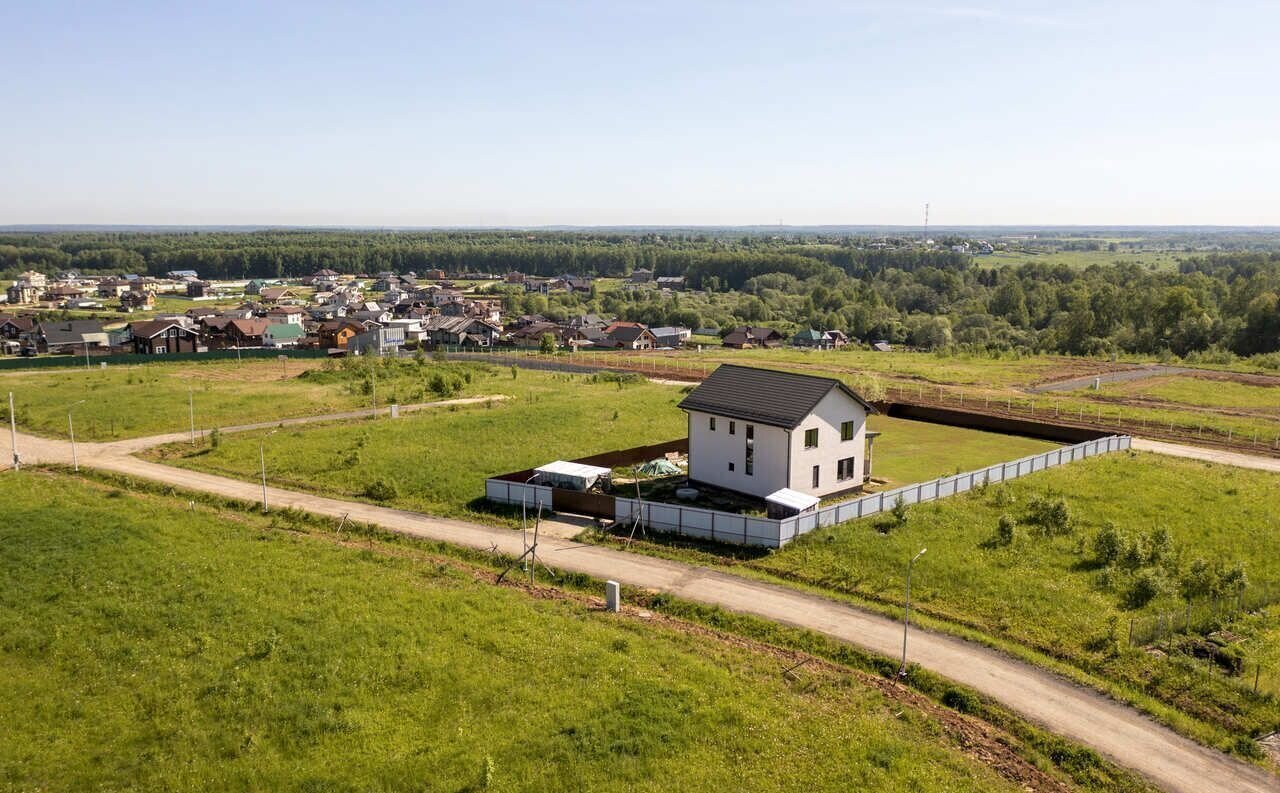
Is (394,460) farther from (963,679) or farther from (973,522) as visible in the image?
(963,679)

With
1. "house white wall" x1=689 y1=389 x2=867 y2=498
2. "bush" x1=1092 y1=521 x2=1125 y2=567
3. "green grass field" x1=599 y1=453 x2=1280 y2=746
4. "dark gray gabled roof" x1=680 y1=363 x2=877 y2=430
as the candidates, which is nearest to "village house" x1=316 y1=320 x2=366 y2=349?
"dark gray gabled roof" x1=680 y1=363 x2=877 y2=430

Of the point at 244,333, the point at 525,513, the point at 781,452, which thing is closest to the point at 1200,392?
the point at 781,452

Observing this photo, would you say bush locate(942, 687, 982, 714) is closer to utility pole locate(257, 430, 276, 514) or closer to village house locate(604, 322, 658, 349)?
utility pole locate(257, 430, 276, 514)

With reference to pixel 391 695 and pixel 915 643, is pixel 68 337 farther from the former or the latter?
pixel 915 643

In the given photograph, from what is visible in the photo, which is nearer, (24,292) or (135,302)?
(135,302)

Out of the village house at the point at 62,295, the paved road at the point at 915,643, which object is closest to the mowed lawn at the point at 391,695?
the paved road at the point at 915,643

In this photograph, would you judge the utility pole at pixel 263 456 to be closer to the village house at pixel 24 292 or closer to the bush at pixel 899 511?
the bush at pixel 899 511
